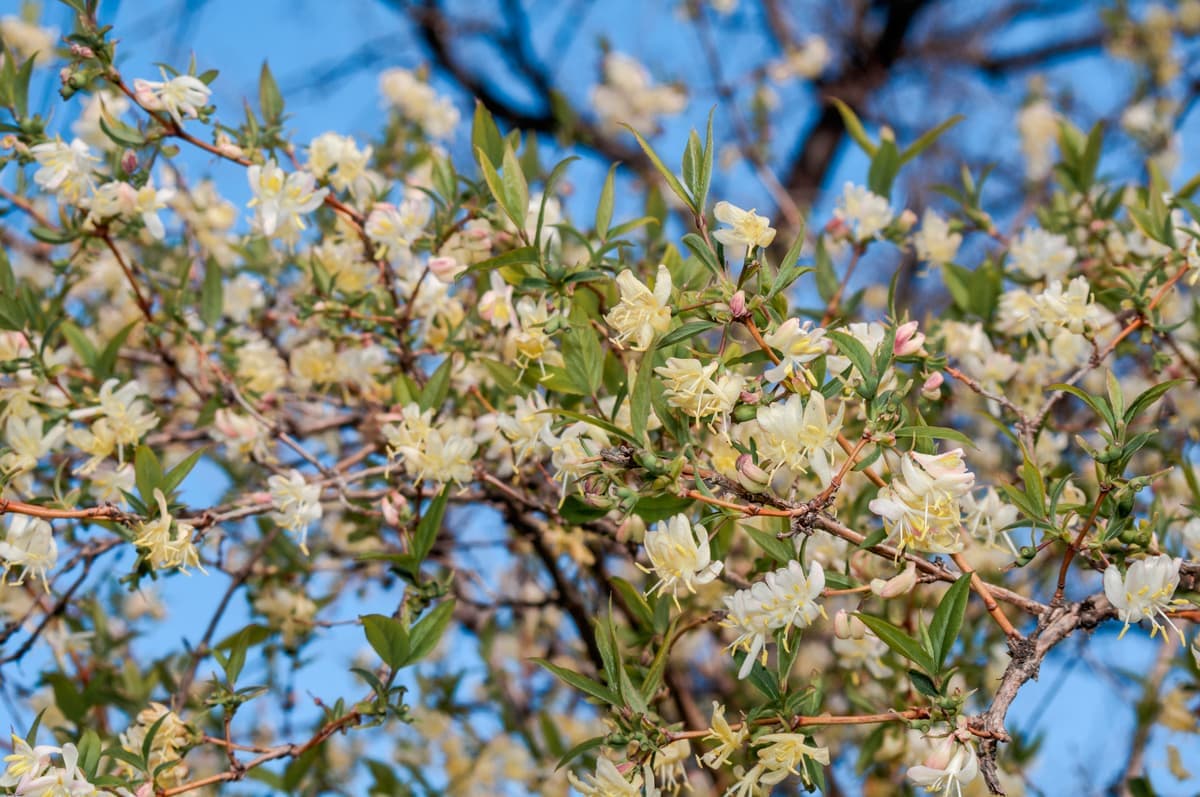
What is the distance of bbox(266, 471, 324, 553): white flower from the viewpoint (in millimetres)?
1665

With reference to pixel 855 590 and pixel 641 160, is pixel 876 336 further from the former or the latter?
pixel 641 160

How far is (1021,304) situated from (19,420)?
5.27 feet

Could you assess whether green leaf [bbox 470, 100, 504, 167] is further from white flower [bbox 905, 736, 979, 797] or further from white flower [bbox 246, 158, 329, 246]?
white flower [bbox 905, 736, 979, 797]

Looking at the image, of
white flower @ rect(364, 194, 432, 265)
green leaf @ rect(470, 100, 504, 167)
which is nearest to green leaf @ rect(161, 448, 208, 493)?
white flower @ rect(364, 194, 432, 265)

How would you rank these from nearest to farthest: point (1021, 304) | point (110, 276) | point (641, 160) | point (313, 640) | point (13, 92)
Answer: point (13, 92) < point (1021, 304) < point (313, 640) < point (110, 276) < point (641, 160)

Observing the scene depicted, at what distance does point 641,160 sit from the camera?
652 cm

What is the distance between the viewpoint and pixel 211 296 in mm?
2113

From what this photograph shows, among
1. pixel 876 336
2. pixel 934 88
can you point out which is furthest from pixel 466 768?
pixel 934 88

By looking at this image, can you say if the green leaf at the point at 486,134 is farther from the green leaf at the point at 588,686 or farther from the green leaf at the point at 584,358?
the green leaf at the point at 588,686

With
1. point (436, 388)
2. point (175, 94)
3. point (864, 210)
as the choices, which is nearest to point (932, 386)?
point (436, 388)

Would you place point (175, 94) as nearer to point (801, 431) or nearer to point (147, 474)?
point (147, 474)

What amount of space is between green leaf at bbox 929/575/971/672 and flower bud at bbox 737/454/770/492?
226 millimetres

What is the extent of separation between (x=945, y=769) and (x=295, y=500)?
0.99m

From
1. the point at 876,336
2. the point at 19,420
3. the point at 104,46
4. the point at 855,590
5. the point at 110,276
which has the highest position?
the point at 110,276
